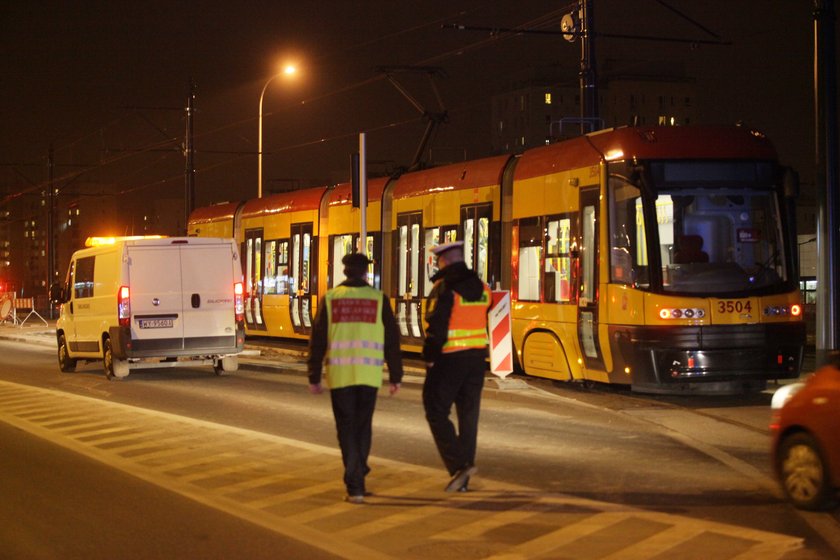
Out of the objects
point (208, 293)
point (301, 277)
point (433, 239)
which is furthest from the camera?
point (301, 277)

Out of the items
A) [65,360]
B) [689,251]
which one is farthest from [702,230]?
[65,360]

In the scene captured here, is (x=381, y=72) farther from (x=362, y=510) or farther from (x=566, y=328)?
(x=362, y=510)

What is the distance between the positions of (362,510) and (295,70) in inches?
1129

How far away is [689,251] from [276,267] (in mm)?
15534

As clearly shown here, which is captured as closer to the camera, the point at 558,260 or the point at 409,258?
the point at 558,260

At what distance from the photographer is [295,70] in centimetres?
3597

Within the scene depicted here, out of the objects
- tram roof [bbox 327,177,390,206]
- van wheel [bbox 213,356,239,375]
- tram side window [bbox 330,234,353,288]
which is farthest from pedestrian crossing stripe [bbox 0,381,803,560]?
tram side window [bbox 330,234,353,288]

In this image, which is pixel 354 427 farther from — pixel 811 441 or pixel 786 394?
pixel 786 394

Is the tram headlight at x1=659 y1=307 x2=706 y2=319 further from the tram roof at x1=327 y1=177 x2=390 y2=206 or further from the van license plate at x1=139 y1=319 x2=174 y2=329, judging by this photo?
the tram roof at x1=327 y1=177 x2=390 y2=206

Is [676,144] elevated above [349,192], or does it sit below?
below

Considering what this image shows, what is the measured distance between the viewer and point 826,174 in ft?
53.1

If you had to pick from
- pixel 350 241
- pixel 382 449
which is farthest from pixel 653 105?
pixel 382 449

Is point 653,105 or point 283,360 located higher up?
point 653,105

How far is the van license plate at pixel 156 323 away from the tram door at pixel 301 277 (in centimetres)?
771
